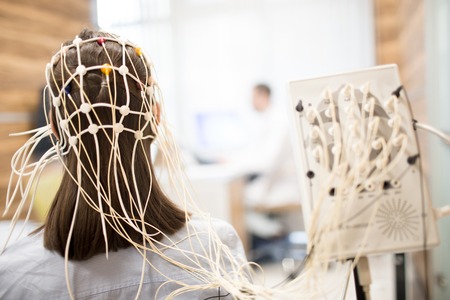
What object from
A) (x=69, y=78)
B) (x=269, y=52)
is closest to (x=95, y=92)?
(x=69, y=78)

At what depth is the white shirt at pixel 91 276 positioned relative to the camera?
2.58 ft

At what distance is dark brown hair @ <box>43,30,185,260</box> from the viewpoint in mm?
786

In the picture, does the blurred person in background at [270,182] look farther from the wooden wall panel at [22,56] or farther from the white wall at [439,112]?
the wooden wall panel at [22,56]

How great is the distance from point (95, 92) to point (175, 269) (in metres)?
0.36

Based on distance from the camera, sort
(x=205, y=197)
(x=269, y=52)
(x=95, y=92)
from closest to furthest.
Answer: (x=95, y=92) → (x=205, y=197) → (x=269, y=52)

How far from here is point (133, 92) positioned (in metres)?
0.81

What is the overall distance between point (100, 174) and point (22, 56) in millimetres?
1996

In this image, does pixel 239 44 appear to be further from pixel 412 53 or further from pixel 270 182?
pixel 412 53

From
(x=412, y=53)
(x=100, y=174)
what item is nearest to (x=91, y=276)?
(x=100, y=174)

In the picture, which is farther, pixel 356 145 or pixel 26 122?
pixel 26 122

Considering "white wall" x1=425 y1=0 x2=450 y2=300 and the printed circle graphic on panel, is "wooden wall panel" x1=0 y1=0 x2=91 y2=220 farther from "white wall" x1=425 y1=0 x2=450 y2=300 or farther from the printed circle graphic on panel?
the printed circle graphic on panel

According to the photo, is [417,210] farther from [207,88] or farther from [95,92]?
[207,88]

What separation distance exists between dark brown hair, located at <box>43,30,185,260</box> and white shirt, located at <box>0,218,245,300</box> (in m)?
0.02

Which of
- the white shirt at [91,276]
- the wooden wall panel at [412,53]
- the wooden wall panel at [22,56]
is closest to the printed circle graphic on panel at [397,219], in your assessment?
the white shirt at [91,276]
